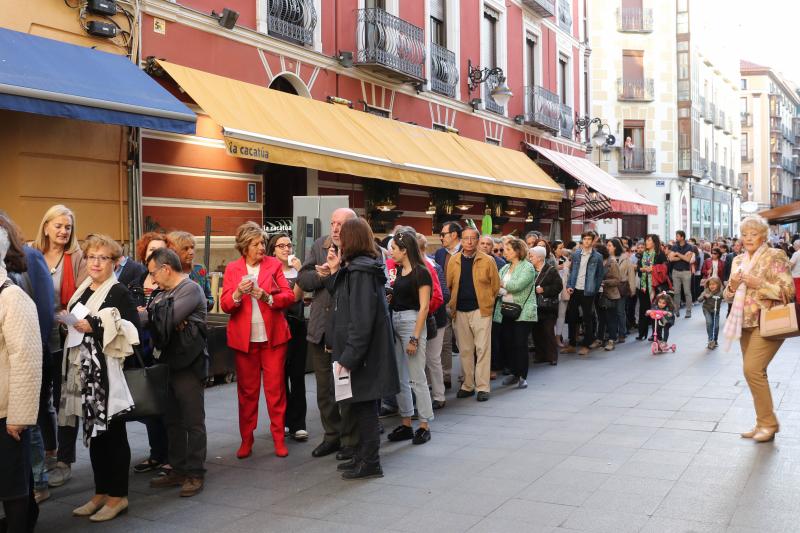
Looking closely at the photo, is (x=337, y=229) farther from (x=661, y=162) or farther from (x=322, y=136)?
(x=661, y=162)

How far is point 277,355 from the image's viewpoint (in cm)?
674

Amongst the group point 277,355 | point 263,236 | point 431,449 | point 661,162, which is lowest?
point 431,449

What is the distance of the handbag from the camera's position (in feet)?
16.9

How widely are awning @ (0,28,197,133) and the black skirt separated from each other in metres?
4.79

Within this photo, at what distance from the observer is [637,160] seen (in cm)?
3975

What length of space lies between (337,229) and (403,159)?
26.3 feet

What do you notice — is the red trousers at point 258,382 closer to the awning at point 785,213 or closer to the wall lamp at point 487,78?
the wall lamp at point 487,78

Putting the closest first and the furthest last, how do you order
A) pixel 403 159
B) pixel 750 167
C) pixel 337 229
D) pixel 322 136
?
pixel 337 229
pixel 322 136
pixel 403 159
pixel 750 167

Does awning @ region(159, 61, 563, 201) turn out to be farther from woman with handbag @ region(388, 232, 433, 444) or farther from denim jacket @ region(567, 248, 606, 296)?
woman with handbag @ region(388, 232, 433, 444)

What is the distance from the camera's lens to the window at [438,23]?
18.9 meters

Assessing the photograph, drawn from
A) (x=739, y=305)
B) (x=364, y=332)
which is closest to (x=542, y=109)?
(x=739, y=305)

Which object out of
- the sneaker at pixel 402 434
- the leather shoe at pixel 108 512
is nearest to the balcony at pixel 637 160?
the sneaker at pixel 402 434

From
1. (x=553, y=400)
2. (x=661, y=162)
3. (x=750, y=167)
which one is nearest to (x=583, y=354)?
(x=553, y=400)

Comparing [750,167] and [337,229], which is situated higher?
[750,167]
